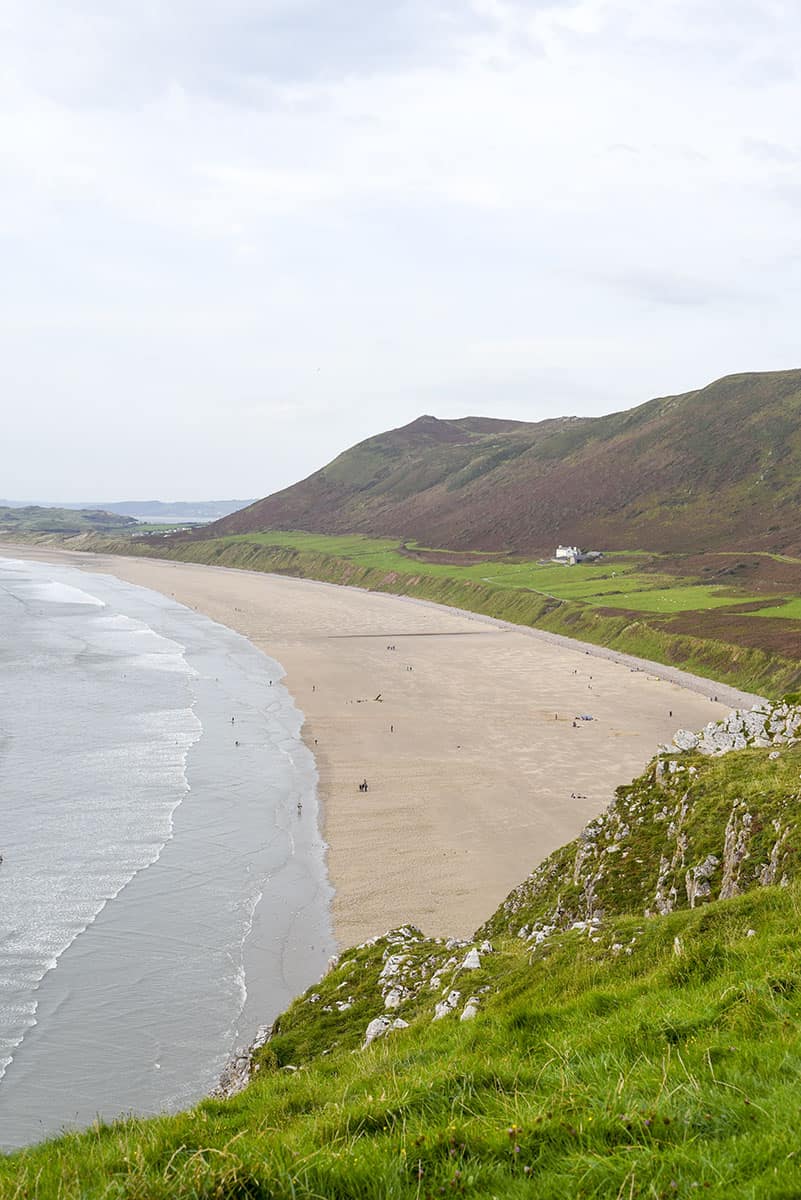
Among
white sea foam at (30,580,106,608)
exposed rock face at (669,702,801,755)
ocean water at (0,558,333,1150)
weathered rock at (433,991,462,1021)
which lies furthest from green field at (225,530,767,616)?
weathered rock at (433,991,462,1021)

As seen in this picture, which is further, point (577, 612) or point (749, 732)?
point (577, 612)

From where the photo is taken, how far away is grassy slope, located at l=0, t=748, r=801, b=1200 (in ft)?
23.1

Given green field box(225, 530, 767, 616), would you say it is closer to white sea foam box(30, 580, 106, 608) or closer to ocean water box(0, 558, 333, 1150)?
white sea foam box(30, 580, 106, 608)

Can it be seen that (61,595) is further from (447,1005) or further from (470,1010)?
(470,1010)

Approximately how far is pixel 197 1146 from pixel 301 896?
28622 millimetres

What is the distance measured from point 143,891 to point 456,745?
30617 millimetres

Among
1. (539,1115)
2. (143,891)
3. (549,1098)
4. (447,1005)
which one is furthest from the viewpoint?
(143,891)

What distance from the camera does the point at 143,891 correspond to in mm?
35312

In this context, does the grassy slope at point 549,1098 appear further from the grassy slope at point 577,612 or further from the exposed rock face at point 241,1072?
the grassy slope at point 577,612

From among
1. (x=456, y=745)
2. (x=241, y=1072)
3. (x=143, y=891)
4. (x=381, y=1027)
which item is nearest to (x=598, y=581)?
(x=456, y=745)

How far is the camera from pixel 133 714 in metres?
66.3

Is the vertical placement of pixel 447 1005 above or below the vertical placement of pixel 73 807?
above

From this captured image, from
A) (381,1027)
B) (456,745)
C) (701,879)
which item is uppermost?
(701,879)

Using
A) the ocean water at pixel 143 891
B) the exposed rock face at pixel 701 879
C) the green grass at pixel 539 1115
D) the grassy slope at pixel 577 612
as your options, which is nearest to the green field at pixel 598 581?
the grassy slope at pixel 577 612
